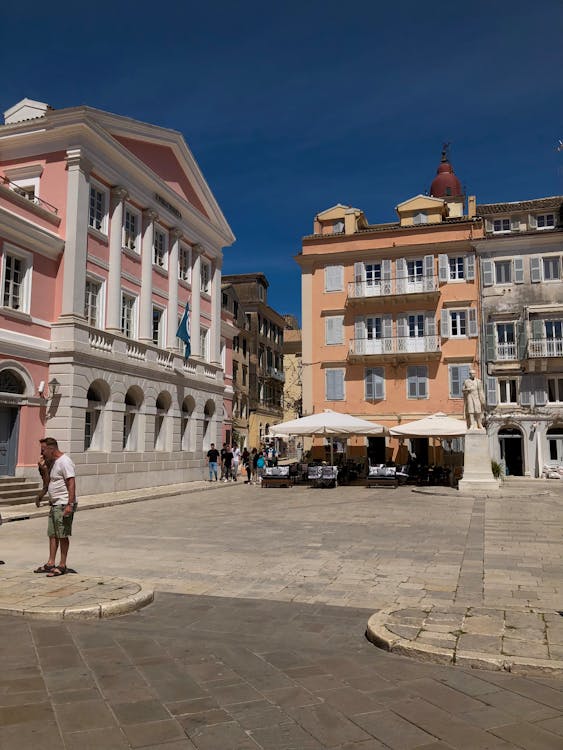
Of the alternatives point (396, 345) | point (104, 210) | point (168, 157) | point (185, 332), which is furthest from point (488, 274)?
point (104, 210)

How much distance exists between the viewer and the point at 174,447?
27.8 metres

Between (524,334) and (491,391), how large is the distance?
3360 millimetres

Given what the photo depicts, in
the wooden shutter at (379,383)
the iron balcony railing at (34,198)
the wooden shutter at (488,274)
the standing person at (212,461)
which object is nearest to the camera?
the iron balcony railing at (34,198)

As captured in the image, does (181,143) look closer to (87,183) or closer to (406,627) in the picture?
(87,183)

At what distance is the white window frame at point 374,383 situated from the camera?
120 feet

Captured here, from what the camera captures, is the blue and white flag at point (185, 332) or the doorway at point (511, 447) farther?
the doorway at point (511, 447)

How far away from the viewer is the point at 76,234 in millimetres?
21531

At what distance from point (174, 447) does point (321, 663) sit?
76.5 ft

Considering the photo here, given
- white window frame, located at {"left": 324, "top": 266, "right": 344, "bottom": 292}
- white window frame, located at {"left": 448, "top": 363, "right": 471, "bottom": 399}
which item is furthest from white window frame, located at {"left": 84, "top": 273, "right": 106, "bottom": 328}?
white window frame, located at {"left": 448, "top": 363, "right": 471, "bottom": 399}

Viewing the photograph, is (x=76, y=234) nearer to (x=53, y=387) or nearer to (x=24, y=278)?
(x=24, y=278)

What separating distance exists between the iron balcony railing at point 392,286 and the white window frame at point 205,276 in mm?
8537

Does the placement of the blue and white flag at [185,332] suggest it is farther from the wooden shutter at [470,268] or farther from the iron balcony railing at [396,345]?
the wooden shutter at [470,268]

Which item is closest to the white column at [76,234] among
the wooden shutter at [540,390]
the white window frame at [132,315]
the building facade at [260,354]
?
the white window frame at [132,315]

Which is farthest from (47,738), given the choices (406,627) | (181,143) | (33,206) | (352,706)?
(181,143)
